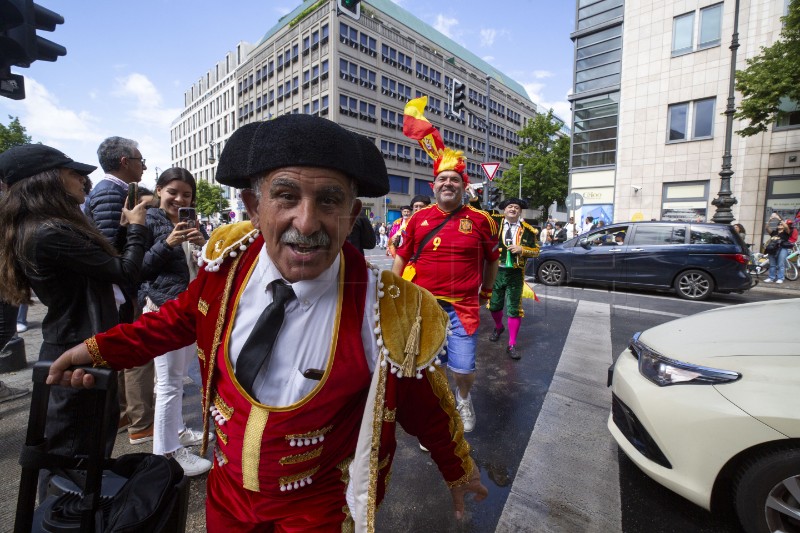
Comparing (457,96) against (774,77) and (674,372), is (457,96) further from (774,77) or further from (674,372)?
(674,372)

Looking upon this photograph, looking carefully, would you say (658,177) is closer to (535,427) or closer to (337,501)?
(535,427)

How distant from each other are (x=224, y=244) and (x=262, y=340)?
0.42 metres

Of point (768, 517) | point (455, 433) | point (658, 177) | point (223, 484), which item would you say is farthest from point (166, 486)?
point (658, 177)

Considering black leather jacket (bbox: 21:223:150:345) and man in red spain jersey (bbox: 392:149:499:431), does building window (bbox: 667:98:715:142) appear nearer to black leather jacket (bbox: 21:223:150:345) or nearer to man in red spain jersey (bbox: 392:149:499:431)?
man in red spain jersey (bbox: 392:149:499:431)

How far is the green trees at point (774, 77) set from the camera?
1126 cm

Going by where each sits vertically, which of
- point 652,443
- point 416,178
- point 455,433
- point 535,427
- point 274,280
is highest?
point 416,178

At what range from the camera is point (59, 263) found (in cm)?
193

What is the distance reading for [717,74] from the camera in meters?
17.6

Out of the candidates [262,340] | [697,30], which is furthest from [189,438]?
[697,30]

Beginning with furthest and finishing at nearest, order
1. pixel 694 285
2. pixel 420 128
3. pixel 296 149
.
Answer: pixel 694 285
pixel 420 128
pixel 296 149

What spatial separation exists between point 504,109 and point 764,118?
5334 centimetres

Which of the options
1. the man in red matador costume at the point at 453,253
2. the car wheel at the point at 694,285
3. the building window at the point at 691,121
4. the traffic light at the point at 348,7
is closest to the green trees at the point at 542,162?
the building window at the point at 691,121

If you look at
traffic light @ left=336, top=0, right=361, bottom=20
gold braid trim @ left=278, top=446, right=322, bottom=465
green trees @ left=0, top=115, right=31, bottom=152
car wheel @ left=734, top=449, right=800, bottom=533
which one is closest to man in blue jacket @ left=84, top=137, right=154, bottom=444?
gold braid trim @ left=278, top=446, right=322, bottom=465

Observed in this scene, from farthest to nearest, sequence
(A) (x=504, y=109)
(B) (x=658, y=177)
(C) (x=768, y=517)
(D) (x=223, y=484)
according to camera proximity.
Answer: (A) (x=504, y=109)
(B) (x=658, y=177)
(C) (x=768, y=517)
(D) (x=223, y=484)
